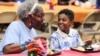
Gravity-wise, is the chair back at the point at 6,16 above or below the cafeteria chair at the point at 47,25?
above

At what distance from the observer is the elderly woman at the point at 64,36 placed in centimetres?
317

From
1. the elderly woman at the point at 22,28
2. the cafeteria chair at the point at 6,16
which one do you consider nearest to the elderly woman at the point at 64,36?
the elderly woman at the point at 22,28

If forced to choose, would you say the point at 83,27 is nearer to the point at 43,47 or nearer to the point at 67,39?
the point at 67,39

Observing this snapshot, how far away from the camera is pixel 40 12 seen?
2.68 meters

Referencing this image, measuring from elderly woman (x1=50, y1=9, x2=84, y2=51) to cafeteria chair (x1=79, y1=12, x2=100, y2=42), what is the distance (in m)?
2.00

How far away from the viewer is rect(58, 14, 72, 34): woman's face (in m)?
3.28

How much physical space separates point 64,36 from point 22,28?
0.68m

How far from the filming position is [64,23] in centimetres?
329

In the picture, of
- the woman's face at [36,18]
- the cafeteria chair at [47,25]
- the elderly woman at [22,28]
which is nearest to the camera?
the elderly woman at [22,28]

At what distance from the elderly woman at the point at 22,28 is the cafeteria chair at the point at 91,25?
8.89 ft

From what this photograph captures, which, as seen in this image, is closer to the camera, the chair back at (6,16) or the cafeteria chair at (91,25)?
the chair back at (6,16)

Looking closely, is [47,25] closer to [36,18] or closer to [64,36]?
[64,36]

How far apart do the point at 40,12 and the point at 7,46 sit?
Answer: 0.44 meters

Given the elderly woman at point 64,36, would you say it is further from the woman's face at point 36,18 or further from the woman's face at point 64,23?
the woman's face at point 36,18
